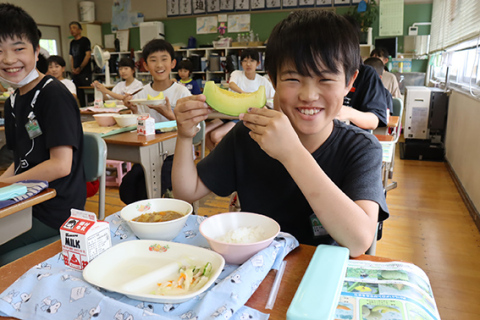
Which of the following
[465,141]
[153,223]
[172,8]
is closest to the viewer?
[153,223]

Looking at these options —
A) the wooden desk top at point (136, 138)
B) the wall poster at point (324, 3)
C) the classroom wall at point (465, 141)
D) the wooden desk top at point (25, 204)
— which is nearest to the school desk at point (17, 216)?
the wooden desk top at point (25, 204)

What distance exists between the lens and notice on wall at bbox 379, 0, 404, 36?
7203mm

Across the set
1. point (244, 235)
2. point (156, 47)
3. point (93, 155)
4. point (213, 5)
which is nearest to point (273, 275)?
point (244, 235)

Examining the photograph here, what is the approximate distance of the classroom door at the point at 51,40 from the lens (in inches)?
369

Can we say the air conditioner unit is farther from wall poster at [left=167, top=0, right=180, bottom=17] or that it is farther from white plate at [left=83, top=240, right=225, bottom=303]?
white plate at [left=83, top=240, right=225, bottom=303]

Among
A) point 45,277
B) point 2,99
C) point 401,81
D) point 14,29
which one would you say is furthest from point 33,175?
point 401,81

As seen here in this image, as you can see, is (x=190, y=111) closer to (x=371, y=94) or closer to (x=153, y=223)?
(x=153, y=223)

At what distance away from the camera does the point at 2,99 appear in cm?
479

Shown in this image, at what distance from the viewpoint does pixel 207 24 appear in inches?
341

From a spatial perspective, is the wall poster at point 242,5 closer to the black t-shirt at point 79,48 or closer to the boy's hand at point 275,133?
the black t-shirt at point 79,48

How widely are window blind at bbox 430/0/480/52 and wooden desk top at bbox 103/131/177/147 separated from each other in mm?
2933

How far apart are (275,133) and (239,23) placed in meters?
8.17

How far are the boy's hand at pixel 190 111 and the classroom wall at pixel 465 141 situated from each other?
2.84 m

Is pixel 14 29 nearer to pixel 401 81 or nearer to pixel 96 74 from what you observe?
pixel 401 81
